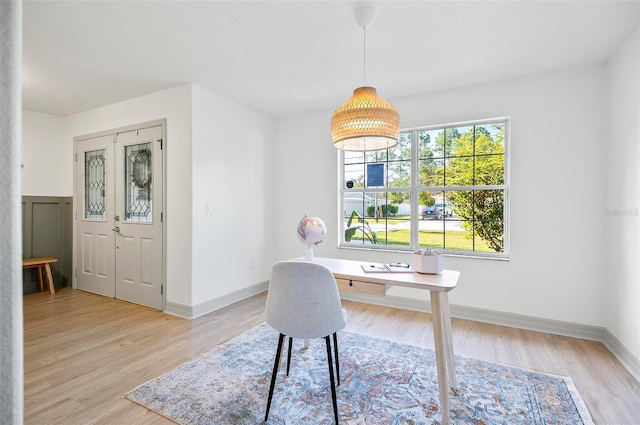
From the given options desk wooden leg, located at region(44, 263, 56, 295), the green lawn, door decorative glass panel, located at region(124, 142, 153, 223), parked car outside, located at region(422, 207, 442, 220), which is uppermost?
door decorative glass panel, located at region(124, 142, 153, 223)

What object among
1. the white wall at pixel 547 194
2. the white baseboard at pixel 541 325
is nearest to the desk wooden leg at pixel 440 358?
the white baseboard at pixel 541 325

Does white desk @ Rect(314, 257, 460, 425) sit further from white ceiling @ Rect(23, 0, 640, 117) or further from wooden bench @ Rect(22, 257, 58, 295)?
wooden bench @ Rect(22, 257, 58, 295)

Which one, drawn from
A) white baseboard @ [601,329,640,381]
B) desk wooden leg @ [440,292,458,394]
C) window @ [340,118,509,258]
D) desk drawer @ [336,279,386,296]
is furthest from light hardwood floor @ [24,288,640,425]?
desk drawer @ [336,279,386,296]

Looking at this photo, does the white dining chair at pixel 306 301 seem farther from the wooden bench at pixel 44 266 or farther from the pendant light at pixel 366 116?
the wooden bench at pixel 44 266

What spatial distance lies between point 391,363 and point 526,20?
271cm

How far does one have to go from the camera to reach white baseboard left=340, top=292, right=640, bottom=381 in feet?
7.78

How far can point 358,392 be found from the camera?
2.01m

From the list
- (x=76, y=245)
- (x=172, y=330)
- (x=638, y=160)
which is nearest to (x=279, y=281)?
(x=172, y=330)

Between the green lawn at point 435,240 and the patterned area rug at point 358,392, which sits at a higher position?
the green lawn at point 435,240

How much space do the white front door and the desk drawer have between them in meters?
2.42

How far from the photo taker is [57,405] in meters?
1.87

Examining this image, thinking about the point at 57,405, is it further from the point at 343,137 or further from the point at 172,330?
the point at 343,137

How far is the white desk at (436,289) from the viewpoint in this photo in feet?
5.72

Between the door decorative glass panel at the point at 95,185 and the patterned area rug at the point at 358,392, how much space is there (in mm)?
2907
